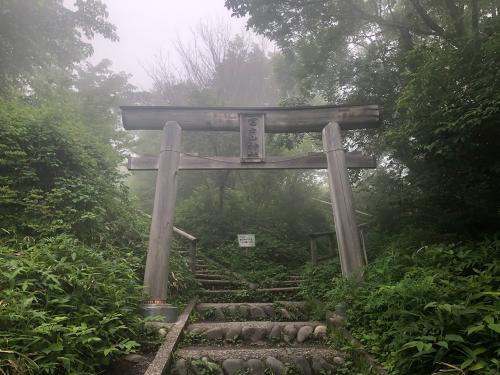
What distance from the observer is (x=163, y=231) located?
5891mm

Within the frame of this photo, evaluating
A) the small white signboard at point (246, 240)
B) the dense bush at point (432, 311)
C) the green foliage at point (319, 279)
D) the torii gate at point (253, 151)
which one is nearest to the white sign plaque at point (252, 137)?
the torii gate at point (253, 151)

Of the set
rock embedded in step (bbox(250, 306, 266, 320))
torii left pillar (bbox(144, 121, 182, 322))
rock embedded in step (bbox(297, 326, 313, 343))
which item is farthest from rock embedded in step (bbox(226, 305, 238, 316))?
rock embedded in step (bbox(297, 326, 313, 343))

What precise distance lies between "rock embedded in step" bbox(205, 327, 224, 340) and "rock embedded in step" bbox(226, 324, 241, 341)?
86 millimetres

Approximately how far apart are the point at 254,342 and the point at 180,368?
1.32 m

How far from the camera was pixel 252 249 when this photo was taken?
10211 millimetres

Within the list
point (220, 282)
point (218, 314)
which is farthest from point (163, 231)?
point (220, 282)

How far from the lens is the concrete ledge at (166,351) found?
10.9 ft

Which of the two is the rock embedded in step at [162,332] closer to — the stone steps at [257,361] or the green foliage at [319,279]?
the stone steps at [257,361]

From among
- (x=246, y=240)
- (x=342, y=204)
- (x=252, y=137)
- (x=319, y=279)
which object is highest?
(x=252, y=137)

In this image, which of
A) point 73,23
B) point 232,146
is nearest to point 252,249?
point 232,146

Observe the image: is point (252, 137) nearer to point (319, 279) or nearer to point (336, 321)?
point (319, 279)

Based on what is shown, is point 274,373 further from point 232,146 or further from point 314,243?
point 232,146

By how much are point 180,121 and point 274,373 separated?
457cm

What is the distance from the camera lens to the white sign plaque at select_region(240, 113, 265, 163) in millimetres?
6617
